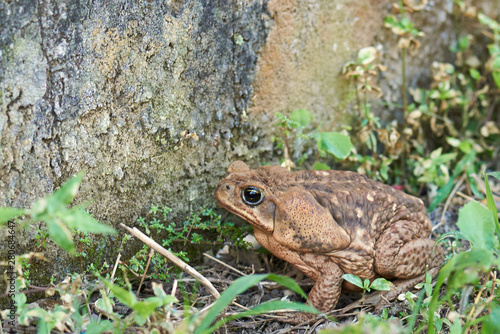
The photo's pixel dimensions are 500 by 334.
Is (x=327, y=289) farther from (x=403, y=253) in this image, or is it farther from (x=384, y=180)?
(x=384, y=180)

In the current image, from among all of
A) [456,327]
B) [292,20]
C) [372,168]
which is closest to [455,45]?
[372,168]

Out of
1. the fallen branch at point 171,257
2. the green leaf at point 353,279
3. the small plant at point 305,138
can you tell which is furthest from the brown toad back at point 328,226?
the fallen branch at point 171,257

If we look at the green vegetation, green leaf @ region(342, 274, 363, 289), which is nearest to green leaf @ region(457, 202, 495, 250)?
the green vegetation

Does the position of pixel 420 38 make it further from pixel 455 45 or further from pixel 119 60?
pixel 119 60

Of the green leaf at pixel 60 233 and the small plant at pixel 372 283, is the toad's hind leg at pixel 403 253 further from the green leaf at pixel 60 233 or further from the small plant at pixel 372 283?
the green leaf at pixel 60 233

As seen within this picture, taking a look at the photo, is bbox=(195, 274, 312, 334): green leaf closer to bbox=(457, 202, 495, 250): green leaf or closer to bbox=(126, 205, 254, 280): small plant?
bbox=(126, 205, 254, 280): small plant

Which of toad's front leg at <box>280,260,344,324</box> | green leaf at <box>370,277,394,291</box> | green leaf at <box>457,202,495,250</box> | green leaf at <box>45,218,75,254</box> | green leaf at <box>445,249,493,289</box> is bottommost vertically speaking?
toad's front leg at <box>280,260,344,324</box>
